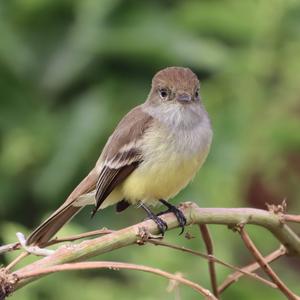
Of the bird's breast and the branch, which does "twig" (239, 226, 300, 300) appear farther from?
the bird's breast

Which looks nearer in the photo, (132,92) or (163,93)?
(163,93)

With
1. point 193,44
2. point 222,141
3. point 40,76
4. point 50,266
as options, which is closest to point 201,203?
point 222,141

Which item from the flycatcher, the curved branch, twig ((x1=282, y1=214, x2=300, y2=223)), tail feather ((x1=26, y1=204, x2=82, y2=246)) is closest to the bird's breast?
the flycatcher

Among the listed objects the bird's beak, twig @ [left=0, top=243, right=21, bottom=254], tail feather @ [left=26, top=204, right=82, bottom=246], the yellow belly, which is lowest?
twig @ [left=0, top=243, right=21, bottom=254]

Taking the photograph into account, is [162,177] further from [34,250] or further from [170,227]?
[34,250]

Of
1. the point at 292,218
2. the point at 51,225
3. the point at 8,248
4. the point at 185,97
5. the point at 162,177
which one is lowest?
the point at 8,248

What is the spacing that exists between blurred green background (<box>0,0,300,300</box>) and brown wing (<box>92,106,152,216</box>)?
2.91ft

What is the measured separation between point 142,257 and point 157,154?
542 millimetres

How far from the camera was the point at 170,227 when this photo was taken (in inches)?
96.0

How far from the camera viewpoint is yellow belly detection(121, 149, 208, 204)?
338cm

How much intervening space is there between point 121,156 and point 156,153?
0.49 ft

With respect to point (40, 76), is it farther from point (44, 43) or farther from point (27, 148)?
point (27, 148)

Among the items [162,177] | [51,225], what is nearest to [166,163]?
[162,177]

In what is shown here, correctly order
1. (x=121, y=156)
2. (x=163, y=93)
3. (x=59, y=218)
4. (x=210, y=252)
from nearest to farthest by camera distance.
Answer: (x=210, y=252) < (x=59, y=218) < (x=121, y=156) < (x=163, y=93)
